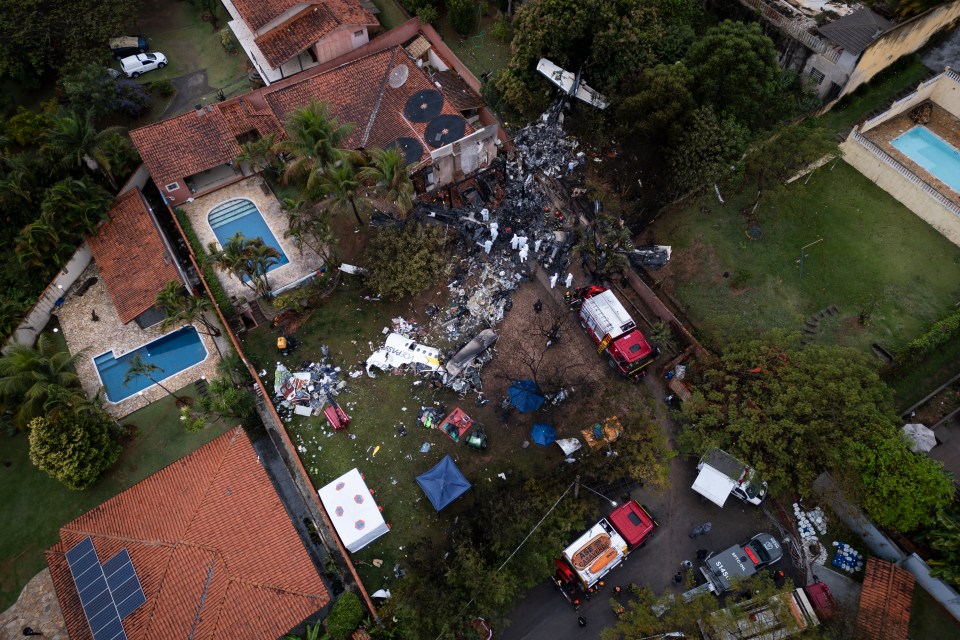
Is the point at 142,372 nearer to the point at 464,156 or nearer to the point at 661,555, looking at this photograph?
the point at 464,156

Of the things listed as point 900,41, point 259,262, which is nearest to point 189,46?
point 259,262

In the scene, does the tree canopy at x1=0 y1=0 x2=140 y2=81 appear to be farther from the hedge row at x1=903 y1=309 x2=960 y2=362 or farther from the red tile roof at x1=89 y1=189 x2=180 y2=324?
the hedge row at x1=903 y1=309 x2=960 y2=362

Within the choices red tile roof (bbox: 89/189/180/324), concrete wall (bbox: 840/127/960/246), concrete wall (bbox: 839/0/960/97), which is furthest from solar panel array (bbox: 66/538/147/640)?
concrete wall (bbox: 839/0/960/97)

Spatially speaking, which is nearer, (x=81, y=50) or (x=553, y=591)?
(x=553, y=591)

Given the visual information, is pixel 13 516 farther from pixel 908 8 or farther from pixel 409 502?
pixel 908 8

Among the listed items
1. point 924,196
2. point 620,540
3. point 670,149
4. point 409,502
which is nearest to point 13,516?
point 409,502

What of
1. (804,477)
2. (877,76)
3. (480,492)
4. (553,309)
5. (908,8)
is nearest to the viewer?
(804,477)

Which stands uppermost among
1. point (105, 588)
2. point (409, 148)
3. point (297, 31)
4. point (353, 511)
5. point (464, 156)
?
point (297, 31)
